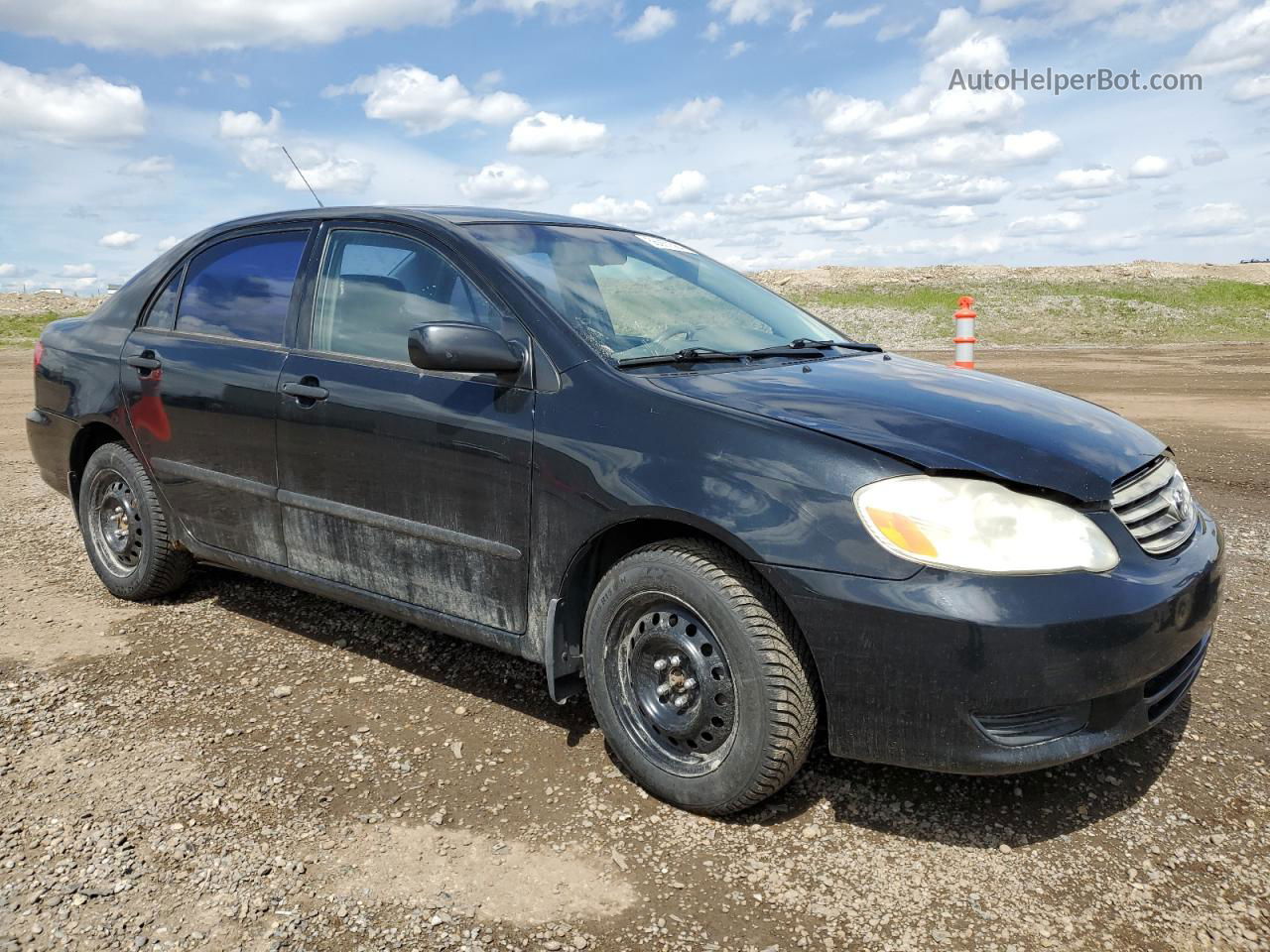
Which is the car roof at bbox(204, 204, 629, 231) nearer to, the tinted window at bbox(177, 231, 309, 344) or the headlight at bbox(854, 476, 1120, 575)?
the tinted window at bbox(177, 231, 309, 344)

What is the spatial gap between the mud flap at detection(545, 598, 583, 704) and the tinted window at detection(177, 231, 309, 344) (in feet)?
5.38

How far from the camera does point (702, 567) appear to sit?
272 centimetres

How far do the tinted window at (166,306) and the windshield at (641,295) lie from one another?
5.55 ft

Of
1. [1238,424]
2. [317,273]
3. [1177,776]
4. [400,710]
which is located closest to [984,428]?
[1177,776]

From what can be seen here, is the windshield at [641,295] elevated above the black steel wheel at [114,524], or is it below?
above

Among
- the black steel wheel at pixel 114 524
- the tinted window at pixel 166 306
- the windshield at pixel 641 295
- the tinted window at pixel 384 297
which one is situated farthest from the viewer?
the black steel wheel at pixel 114 524

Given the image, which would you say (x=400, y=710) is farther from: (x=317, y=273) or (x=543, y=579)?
(x=317, y=273)

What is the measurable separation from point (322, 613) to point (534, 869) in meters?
2.28

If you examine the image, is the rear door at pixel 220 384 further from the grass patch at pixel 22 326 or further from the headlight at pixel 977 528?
the grass patch at pixel 22 326

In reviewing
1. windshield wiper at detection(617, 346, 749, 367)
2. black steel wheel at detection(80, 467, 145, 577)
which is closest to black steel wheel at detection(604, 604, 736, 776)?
windshield wiper at detection(617, 346, 749, 367)

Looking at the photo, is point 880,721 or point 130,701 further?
point 130,701

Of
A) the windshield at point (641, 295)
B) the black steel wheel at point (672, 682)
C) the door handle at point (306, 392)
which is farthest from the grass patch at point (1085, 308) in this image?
the black steel wheel at point (672, 682)

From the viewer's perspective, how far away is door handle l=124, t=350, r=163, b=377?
426cm

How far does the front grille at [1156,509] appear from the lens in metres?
2.70
